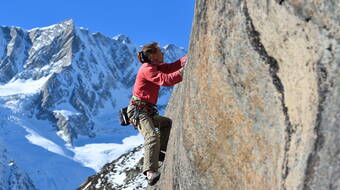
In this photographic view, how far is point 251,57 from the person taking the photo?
6.41 meters

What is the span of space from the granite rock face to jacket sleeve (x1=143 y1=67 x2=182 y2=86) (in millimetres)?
647

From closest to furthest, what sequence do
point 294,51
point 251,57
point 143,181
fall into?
point 294,51 < point 251,57 < point 143,181

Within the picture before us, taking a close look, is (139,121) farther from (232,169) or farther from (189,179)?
(232,169)

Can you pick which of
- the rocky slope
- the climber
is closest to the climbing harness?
the climber

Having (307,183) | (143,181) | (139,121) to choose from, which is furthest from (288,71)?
(143,181)

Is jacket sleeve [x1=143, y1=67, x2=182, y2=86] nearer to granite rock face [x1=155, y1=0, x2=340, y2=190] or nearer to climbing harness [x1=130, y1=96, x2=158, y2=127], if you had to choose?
granite rock face [x1=155, y1=0, x2=340, y2=190]

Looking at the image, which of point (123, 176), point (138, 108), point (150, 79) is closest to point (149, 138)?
point (138, 108)

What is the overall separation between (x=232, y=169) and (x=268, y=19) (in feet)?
7.05

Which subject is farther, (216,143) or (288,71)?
(216,143)

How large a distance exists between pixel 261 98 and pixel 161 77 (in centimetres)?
310

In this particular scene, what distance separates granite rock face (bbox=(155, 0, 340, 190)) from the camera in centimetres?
534

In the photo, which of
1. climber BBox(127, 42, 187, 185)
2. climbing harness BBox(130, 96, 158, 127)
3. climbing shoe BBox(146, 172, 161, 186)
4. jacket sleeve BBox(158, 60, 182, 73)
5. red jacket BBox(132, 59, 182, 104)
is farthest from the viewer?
climbing harness BBox(130, 96, 158, 127)

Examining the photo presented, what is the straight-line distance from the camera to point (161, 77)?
29.9 feet

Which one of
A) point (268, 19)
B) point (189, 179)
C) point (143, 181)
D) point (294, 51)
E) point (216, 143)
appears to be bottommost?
point (143, 181)
